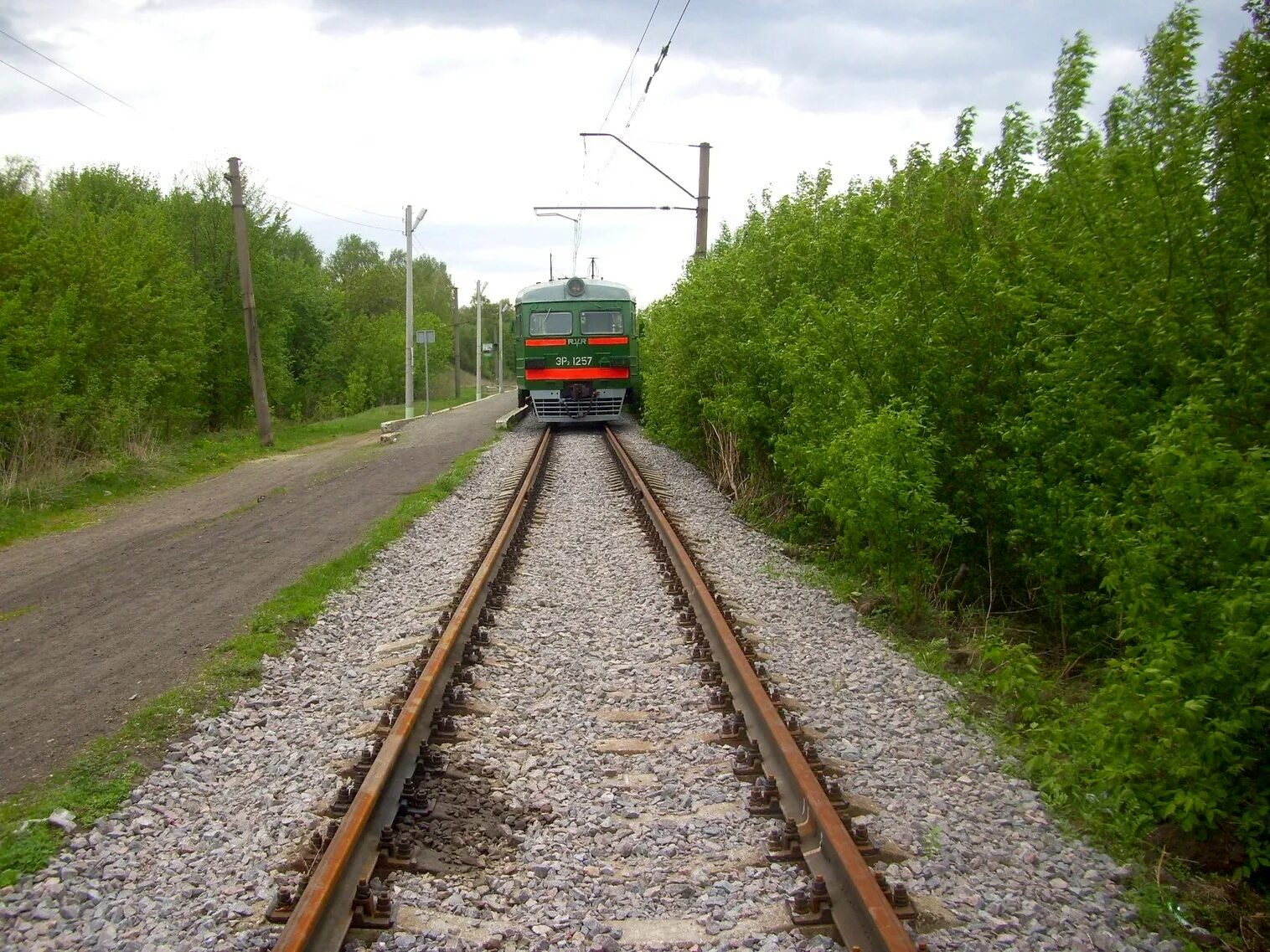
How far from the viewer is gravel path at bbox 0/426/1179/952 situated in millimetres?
3332

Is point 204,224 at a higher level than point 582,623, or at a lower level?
higher

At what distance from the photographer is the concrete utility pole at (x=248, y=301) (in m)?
22.3

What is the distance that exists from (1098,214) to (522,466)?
12369mm

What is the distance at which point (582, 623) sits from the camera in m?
7.12

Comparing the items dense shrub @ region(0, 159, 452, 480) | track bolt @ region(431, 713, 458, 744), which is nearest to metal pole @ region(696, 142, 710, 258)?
dense shrub @ region(0, 159, 452, 480)

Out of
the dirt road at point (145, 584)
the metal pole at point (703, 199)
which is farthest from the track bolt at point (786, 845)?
the metal pole at point (703, 199)

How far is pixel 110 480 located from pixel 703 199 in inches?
460

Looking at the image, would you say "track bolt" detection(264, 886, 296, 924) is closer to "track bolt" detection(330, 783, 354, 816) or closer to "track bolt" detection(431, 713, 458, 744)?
"track bolt" detection(330, 783, 354, 816)

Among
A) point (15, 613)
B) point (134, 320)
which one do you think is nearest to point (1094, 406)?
point (15, 613)

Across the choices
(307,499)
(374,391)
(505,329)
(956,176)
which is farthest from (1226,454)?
(505,329)

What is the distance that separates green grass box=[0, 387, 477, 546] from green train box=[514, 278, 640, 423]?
6314mm

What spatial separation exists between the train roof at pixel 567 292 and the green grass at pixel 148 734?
1555 centimetres

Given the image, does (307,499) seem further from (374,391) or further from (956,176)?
(374,391)

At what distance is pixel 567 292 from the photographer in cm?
2380
